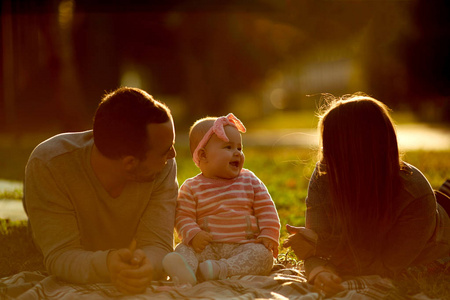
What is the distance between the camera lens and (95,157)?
3.56m

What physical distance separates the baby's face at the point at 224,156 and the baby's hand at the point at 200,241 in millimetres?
431

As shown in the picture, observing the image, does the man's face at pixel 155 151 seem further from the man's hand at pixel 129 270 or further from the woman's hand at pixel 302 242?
the woman's hand at pixel 302 242

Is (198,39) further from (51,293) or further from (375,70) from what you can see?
Answer: (51,293)

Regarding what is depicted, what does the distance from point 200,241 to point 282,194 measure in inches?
124

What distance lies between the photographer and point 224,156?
155 inches

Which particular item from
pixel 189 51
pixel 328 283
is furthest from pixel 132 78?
pixel 328 283

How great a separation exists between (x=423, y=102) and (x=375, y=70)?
454cm

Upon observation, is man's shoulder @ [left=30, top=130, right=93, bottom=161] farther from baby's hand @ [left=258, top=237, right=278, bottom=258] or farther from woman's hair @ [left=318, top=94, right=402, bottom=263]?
woman's hair @ [left=318, top=94, right=402, bottom=263]

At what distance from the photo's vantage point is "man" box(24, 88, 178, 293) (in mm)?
3293

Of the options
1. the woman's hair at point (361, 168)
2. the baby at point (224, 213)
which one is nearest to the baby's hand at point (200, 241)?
the baby at point (224, 213)

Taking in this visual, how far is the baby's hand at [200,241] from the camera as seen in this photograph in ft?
12.3

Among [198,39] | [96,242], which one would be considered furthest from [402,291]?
[198,39]

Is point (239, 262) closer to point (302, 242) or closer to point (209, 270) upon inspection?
point (209, 270)

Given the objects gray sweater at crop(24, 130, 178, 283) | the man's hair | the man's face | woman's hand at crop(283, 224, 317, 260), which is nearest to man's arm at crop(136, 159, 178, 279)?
gray sweater at crop(24, 130, 178, 283)
